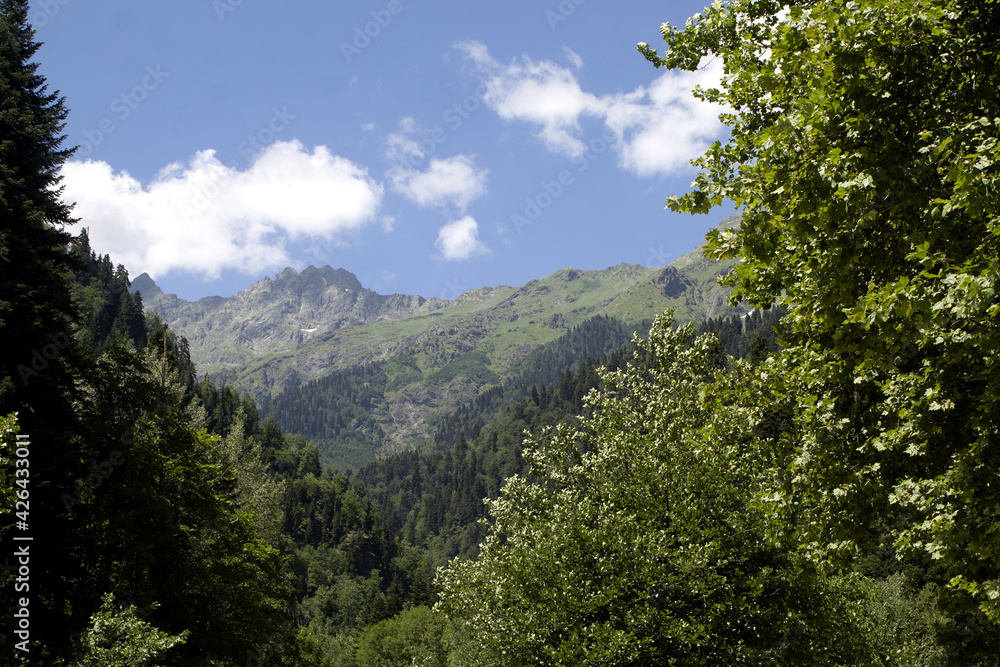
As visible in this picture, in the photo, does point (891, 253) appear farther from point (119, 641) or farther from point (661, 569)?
point (119, 641)

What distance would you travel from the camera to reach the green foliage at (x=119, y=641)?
604 inches

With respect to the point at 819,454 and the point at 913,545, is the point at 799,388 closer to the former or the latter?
the point at 819,454

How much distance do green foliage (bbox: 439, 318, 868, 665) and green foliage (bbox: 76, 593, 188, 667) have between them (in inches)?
354

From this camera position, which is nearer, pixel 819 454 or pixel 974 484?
pixel 974 484

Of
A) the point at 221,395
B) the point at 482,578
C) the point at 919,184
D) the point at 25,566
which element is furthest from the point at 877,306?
the point at 221,395

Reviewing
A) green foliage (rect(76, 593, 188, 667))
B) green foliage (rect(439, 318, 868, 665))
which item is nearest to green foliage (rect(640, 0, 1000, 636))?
green foliage (rect(439, 318, 868, 665))

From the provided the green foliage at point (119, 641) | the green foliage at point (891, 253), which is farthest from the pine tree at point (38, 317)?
the green foliage at point (891, 253)

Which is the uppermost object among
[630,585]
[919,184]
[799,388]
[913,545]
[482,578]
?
[919,184]

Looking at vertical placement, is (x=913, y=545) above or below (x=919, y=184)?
below

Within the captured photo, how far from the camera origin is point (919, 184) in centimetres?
732

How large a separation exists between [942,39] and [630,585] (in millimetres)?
12007

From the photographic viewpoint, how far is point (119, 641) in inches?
623

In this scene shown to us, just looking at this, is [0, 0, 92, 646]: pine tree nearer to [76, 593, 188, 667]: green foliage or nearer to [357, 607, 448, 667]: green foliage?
[76, 593, 188, 667]: green foliage

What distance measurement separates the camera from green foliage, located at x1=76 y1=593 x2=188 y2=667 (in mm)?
15344
